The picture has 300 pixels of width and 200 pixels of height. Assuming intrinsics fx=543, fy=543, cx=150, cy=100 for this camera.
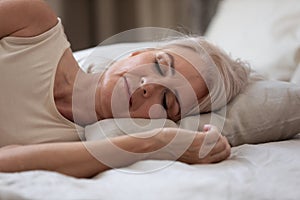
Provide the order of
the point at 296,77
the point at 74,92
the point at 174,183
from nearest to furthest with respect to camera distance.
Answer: the point at 174,183, the point at 74,92, the point at 296,77

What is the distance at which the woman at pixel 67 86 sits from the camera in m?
1.23

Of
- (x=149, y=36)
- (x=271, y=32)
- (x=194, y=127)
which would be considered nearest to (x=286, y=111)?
(x=194, y=127)

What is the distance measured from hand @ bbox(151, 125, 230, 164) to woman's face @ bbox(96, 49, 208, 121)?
164 millimetres

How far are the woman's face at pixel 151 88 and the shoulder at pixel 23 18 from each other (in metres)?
0.21

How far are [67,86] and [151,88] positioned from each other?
0.78 feet

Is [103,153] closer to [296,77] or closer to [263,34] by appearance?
[296,77]

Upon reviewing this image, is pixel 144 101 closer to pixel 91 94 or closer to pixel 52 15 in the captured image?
pixel 91 94

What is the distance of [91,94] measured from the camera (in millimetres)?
1307

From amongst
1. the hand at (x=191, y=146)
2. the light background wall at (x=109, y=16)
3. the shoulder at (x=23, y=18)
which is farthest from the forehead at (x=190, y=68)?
the light background wall at (x=109, y=16)

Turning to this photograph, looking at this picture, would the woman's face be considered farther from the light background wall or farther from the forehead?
the light background wall

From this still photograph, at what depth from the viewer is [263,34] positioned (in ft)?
6.10

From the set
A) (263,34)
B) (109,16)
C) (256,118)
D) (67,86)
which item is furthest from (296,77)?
(109,16)

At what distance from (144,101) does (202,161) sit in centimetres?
21

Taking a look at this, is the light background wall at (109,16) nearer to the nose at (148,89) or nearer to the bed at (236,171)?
the bed at (236,171)
